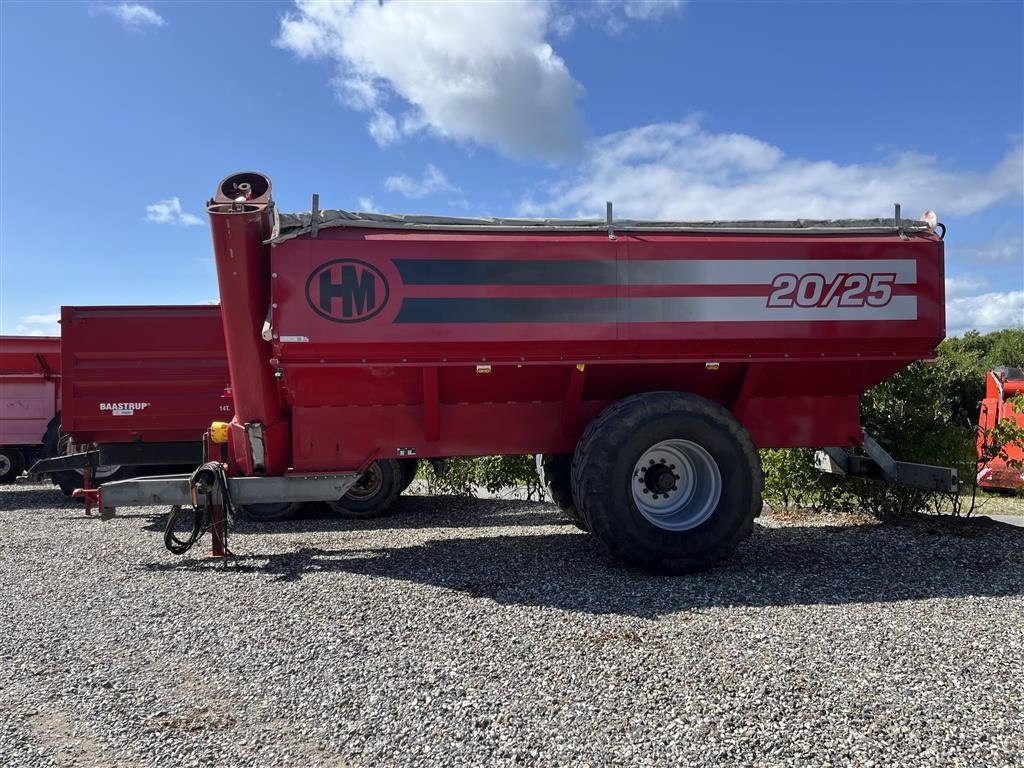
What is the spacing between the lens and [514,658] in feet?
11.4

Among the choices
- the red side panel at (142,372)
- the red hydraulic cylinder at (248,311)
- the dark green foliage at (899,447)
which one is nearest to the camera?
the red hydraulic cylinder at (248,311)

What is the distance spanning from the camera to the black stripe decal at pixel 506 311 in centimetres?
509

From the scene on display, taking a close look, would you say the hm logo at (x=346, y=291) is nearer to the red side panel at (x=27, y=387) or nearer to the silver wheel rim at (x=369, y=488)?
the silver wheel rim at (x=369, y=488)

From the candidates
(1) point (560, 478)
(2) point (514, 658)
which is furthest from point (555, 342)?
(2) point (514, 658)

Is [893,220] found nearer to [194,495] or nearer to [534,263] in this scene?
[534,263]

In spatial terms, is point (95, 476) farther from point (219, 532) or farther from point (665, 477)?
point (665, 477)

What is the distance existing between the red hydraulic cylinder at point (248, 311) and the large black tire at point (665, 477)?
244 centimetres

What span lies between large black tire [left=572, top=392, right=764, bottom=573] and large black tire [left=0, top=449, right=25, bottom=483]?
10.9 metres

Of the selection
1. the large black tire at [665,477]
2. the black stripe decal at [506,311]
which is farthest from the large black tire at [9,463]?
the large black tire at [665,477]

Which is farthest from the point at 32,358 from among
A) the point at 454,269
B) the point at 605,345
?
the point at 605,345

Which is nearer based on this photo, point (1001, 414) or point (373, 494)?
point (373, 494)

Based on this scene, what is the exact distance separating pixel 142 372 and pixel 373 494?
3.21m

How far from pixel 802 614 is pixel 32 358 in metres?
11.7

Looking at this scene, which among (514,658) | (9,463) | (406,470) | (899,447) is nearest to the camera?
(514,658)
